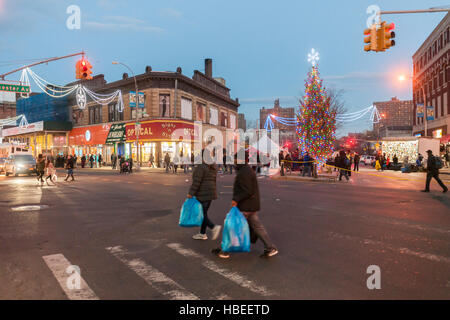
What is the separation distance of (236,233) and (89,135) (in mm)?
46668

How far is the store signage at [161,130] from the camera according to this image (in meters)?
37.7

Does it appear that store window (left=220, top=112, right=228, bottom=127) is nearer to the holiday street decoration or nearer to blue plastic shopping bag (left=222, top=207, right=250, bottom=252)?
the holiday street decoration

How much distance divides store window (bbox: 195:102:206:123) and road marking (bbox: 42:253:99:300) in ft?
128

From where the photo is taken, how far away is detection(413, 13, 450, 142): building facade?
37.0 m

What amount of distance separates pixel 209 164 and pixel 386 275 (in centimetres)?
343

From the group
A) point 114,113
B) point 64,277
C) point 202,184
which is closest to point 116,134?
point 114,113

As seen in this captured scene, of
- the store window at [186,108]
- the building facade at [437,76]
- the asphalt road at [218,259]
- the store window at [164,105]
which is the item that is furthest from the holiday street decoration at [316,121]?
the store window at [186,108]

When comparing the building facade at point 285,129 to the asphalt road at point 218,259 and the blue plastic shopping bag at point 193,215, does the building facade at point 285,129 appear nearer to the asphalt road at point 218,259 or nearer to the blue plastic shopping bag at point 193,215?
the asphalt road at point 218,259

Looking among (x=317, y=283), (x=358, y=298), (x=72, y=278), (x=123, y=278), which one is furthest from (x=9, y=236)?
(x=358, y=298)

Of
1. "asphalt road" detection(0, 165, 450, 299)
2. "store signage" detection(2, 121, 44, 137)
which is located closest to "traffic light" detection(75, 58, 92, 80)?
"asphalt road" detection(0, 165, 450, 299)

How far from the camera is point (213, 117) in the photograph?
49.1 meters

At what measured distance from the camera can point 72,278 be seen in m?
4.27

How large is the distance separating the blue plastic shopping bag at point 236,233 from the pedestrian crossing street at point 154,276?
363 millimetres
